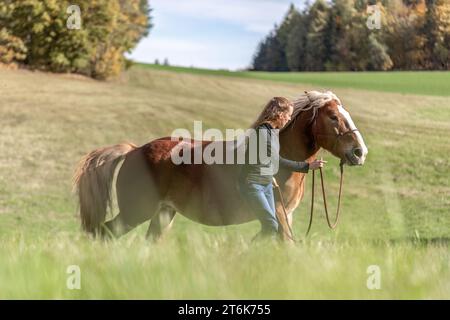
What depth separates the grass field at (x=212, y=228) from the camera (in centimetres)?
473

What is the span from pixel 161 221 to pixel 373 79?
1538 inches

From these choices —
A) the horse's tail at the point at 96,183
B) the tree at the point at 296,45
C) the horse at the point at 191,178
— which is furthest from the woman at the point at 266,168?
the tree at the point at 296,45

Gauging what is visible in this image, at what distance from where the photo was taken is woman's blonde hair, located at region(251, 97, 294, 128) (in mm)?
6816

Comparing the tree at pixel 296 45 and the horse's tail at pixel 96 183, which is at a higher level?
the tree at pixel 296 45

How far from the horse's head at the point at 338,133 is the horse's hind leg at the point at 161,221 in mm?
2126

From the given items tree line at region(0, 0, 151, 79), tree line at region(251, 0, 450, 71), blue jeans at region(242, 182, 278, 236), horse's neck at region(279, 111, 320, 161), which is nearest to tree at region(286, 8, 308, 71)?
tree line at region(251, 0, 450, 71)

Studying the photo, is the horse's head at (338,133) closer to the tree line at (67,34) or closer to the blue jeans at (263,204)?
the blue jeans at (263,204)

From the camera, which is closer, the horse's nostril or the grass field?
the grass field

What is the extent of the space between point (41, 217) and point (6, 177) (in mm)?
5297

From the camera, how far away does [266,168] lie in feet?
22.3

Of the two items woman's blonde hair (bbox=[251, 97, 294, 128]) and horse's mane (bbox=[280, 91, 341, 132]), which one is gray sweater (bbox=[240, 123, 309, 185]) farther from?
horse's mane (bbox=[280, 91, 341, 132])

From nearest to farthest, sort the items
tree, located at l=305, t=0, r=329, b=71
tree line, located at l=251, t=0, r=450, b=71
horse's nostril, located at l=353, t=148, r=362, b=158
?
horse's nostril, located at l=353, t=148, r=362, b=158 → tree line, located at l=251, t=0, r=450, b=71 → tree, located at l=305, t=0, r=329, b=71

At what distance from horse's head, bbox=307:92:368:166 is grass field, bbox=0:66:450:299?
0.82 m

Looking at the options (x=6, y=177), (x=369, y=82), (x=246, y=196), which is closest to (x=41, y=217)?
(x=6, y=177)
